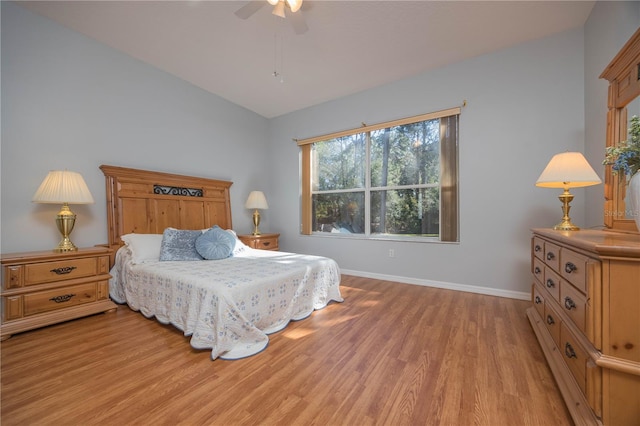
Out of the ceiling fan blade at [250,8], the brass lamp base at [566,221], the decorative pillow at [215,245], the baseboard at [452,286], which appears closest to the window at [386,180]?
the baseboard at [452,286]

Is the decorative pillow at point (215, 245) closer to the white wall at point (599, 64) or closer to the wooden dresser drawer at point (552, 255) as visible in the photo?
the wooden dresser drawer at point (552, 255)

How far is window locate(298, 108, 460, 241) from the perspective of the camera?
3.12 meters

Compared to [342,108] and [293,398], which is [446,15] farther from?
[293,398]

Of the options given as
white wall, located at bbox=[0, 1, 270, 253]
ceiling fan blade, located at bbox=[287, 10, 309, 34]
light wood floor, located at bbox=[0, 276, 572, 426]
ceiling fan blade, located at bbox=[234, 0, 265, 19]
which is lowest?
light wood floor, located at bbox=[0, 276, 572, 426]

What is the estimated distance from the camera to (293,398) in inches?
50.8

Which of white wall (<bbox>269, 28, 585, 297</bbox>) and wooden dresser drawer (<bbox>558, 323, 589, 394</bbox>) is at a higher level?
white wall (<bbox>269, 28, 585, 297</bbox>)

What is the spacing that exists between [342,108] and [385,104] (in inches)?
28.0

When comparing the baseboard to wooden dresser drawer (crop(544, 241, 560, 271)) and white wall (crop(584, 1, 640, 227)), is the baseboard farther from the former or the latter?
wooden dresser drawer (crop(544, 241, 560, 271))

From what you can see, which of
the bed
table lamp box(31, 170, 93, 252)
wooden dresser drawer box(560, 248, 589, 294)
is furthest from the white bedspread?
wooden dresser drawer box(560, 248, 589, 294)

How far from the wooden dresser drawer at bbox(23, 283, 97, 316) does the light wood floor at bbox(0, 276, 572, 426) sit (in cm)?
17

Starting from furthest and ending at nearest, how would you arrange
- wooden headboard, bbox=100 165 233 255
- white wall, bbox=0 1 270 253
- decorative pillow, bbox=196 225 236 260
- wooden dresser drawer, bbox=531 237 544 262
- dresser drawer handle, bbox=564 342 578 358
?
1. wooden headboard, bbox=100 165 233 255
2. decorative pillow, bbox=196 225 236 260
3. white wall, bbox=0 1 270 253
4. wooden dresser drawer, bbox=531 237 544 262
5. dresser drawer handle, bbox=564 342 578 358

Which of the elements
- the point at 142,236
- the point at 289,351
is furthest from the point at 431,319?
the point at 142,236

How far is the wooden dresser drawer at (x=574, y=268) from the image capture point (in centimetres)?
110

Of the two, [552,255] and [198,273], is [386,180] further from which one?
[198,273]
